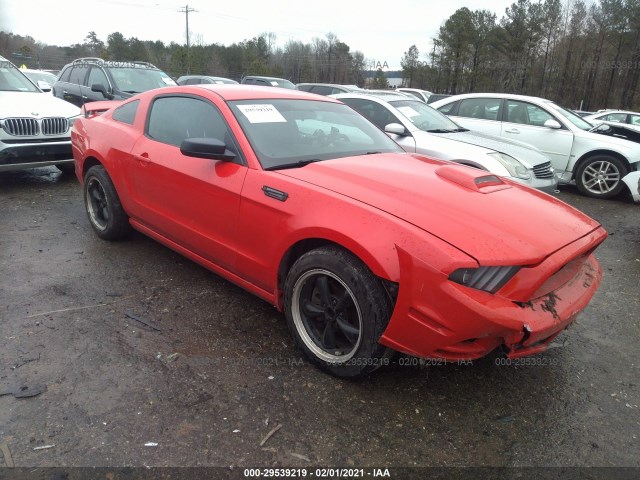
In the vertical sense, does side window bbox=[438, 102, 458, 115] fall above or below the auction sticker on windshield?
above

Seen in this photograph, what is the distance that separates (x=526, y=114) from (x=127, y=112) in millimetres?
6832

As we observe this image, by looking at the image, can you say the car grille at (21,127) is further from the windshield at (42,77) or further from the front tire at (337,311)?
the windshield at (42,77)

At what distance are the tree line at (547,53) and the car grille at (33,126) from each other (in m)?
39.7

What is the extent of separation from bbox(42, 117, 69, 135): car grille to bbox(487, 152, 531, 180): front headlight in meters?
5.95

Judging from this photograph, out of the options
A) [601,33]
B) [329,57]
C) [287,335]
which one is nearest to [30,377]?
[287,335]

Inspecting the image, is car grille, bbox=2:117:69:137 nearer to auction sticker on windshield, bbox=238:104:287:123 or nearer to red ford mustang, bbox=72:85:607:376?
red ford mustang, bbox=72:85:607:376

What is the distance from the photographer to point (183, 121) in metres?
3.59

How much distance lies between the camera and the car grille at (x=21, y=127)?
6020 mm

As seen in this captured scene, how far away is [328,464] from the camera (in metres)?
2.06

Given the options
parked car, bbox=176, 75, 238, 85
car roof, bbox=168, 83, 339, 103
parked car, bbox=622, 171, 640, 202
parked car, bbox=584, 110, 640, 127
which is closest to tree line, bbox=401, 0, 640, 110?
parked car, bbox=584, 110, 640, 127

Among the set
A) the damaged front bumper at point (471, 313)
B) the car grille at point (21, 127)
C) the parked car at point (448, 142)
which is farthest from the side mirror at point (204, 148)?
the car grille at point (21, 127)

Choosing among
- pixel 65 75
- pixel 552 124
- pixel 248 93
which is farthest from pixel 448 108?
pixel 65 75

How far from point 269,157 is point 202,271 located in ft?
4.86

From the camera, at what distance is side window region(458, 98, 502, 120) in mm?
8398
